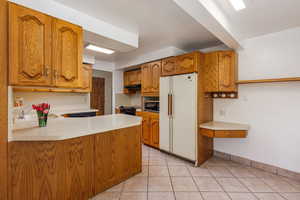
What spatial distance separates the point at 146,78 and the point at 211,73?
5.18 ft

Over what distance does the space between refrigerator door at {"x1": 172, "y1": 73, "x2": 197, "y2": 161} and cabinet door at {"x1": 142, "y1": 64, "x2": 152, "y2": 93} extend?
81cm

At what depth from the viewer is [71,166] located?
1.55m

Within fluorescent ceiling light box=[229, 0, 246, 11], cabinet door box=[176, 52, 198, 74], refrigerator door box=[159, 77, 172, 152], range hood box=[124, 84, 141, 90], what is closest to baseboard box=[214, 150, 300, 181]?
refrigerator door box=[159, 77, 172, 152]

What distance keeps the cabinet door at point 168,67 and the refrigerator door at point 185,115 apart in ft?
0.57

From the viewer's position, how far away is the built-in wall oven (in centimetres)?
348

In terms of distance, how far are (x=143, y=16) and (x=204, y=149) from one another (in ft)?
8.58

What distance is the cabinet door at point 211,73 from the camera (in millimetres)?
2623

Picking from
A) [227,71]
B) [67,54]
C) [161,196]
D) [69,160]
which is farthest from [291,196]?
[67,54]

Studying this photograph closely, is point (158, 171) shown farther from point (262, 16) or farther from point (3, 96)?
point (262, 16)

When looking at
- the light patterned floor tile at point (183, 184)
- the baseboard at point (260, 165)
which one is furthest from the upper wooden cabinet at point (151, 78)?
the baseboard at point (260, 165)

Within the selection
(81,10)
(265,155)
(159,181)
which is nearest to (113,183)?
(159,181)

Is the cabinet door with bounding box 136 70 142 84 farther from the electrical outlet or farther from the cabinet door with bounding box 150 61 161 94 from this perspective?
the electrical outlet

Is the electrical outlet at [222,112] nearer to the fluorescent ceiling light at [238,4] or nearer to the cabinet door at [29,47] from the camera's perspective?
the fluorescent ceiling light at [238,4]

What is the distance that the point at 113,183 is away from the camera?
1.96m
